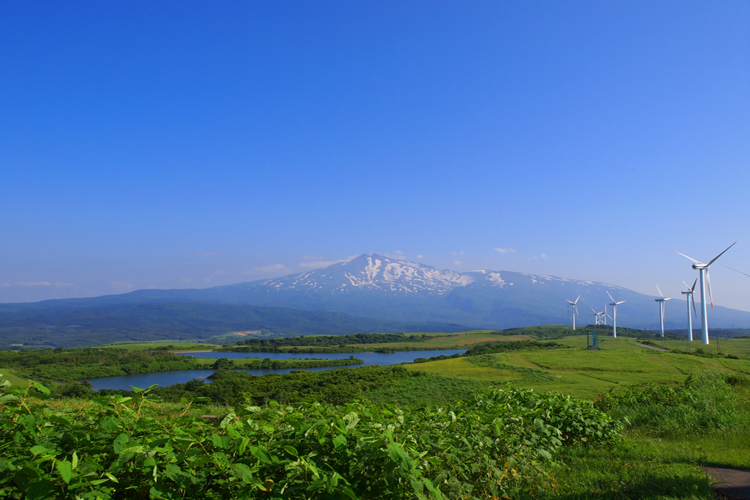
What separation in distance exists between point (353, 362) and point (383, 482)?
63.3 meters

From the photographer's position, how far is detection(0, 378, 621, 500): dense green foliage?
2.51m

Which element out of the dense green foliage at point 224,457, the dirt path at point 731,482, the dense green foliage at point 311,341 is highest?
the dense green foliage at point 224,457

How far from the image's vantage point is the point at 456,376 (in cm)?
3741

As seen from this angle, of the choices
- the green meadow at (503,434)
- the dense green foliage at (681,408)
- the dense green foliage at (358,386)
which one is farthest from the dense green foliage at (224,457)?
the dense green foliage at (358,386)

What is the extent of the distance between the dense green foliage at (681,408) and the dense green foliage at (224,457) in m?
6.20

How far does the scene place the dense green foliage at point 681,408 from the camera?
822 centimetres

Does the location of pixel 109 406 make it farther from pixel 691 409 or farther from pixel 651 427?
pixel 691 409

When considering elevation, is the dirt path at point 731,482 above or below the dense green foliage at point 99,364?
above

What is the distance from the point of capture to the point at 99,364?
48.3 metres

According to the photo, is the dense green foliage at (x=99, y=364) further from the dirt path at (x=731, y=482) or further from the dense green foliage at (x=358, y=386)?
the dirt path at (x=731, y=482)

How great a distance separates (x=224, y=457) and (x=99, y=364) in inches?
2232

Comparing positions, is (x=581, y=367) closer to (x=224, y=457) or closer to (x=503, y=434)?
(x=503, y=434)

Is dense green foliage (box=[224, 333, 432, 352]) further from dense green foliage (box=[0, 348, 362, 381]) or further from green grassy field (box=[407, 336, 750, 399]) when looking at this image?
green grassy field (box=[407, 336, 750, 399])

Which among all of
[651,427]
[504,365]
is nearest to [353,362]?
[504,365]
